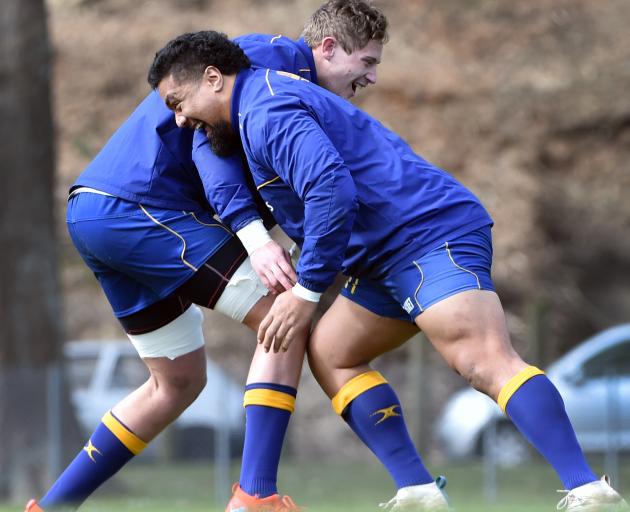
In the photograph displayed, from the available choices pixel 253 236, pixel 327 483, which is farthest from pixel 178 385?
pixel 327 483

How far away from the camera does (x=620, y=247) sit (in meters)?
20.2

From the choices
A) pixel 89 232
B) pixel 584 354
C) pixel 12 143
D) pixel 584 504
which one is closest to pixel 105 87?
pixel 12 143

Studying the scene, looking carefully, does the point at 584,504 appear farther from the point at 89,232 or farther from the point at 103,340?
the point at 103,340

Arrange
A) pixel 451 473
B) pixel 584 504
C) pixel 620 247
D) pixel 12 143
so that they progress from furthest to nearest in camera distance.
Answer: pixel 620 247 < pixel 451 473 < pixel 12 143 < pixel 584 504

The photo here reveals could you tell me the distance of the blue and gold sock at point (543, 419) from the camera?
4254mm

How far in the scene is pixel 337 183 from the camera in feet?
14.2

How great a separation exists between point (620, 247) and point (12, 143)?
34.8ft

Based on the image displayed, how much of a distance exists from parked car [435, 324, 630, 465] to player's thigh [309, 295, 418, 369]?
9.74m

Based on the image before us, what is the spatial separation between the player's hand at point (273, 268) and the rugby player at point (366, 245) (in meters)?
0.09

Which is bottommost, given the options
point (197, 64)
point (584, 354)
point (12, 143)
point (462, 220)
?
point (584, 354)

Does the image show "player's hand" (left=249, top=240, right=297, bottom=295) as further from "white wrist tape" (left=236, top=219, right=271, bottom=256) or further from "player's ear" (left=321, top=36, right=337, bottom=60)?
"player's ear" (left=321, top=36, right=337, bottom=60)

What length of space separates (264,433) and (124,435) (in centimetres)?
97

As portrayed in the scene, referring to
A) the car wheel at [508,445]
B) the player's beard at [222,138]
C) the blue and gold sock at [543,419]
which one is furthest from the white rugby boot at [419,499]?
the car wheel at [508,445]

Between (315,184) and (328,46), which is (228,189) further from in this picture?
(328,46)
